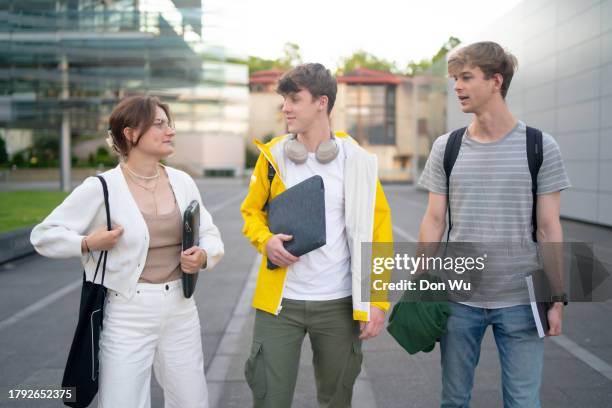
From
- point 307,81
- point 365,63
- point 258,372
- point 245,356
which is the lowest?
point 245,356

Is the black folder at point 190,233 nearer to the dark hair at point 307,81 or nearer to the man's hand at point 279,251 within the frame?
the man's hand at point 279,251

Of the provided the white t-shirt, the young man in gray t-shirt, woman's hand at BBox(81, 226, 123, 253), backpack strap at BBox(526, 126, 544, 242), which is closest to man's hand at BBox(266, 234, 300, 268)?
the white t-shirt

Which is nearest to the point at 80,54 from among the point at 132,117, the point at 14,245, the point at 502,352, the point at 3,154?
the point at 3,154

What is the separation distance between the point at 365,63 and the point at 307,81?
8580cm

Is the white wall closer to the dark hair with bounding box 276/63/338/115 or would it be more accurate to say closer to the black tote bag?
the dark hair with bounding box 276/63/338/115

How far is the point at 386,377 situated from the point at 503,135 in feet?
8.31

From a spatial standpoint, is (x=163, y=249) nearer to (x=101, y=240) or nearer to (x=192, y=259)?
(x=192, y=259)

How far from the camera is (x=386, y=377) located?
14.4 feet

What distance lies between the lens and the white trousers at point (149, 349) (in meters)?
2.41

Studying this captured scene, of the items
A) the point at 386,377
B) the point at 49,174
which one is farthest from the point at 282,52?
the point at 386,377

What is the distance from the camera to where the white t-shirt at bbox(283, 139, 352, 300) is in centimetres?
261

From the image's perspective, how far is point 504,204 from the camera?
2463mm

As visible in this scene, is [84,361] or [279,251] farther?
[279,251]

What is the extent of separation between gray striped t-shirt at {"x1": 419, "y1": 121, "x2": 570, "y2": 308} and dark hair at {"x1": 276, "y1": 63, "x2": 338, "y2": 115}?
2.39ft
